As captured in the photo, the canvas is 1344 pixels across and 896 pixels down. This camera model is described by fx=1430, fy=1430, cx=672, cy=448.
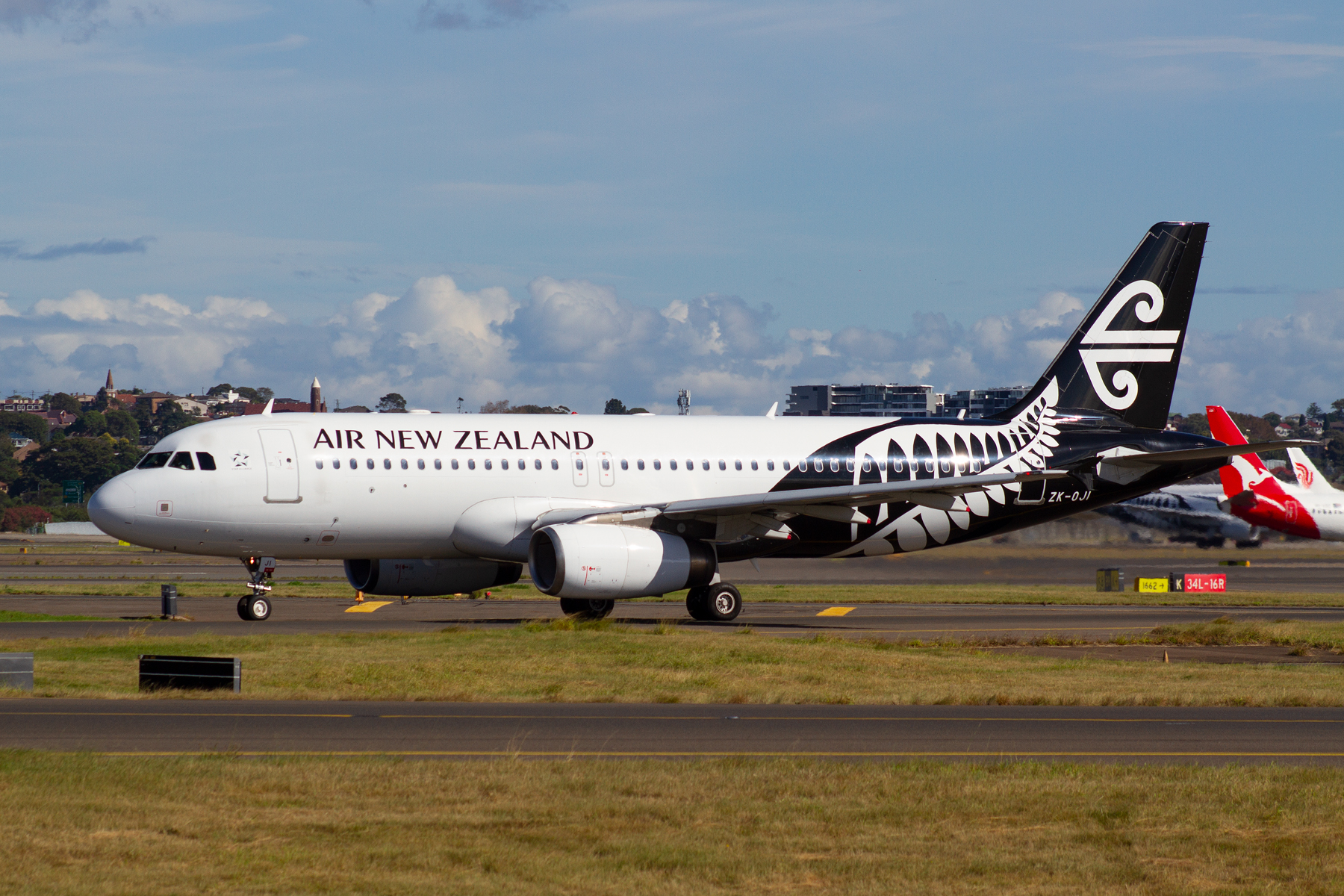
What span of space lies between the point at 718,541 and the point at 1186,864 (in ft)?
76.5

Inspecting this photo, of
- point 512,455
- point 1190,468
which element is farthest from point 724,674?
point 1190,468

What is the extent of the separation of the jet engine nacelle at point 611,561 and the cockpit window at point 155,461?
8.21 metres

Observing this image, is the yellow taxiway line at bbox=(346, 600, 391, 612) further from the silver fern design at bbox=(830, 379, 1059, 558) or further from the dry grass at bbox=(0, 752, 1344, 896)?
the dry grass at bbox=(0, 752, 1344, 896)

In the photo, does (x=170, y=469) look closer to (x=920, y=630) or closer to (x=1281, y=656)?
(x=920, y=630)

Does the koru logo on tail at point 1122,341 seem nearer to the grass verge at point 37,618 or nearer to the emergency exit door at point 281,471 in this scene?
the emergency exit door at point 281,471

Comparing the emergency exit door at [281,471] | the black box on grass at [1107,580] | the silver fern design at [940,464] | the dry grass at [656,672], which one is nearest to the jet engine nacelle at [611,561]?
the dry grass at [656,672]

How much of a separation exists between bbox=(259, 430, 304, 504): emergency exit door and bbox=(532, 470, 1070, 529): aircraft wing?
534 cm

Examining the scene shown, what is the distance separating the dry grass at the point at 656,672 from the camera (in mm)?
19812

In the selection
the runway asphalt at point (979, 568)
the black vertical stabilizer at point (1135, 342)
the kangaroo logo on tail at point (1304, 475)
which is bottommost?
the runway asphalt at point (979, 568)

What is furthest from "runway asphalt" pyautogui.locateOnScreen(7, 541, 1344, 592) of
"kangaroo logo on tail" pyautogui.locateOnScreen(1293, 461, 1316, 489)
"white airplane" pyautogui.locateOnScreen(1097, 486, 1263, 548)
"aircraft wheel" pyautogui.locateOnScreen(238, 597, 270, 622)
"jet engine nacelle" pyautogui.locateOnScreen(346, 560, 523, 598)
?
"aircraft wheel" pyautogui.locateOnScreen(238, 597, 270, 622)

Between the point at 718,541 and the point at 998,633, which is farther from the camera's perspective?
the point at 718,541

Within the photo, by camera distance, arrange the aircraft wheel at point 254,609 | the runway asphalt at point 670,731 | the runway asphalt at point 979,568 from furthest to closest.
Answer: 1. the runway asphalt at point 979,568
2. the aircraft wheel at point 254,609
3. the runway asphalt at point 670,731

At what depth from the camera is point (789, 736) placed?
16266mm

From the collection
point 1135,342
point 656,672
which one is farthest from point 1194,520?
point 656,672
